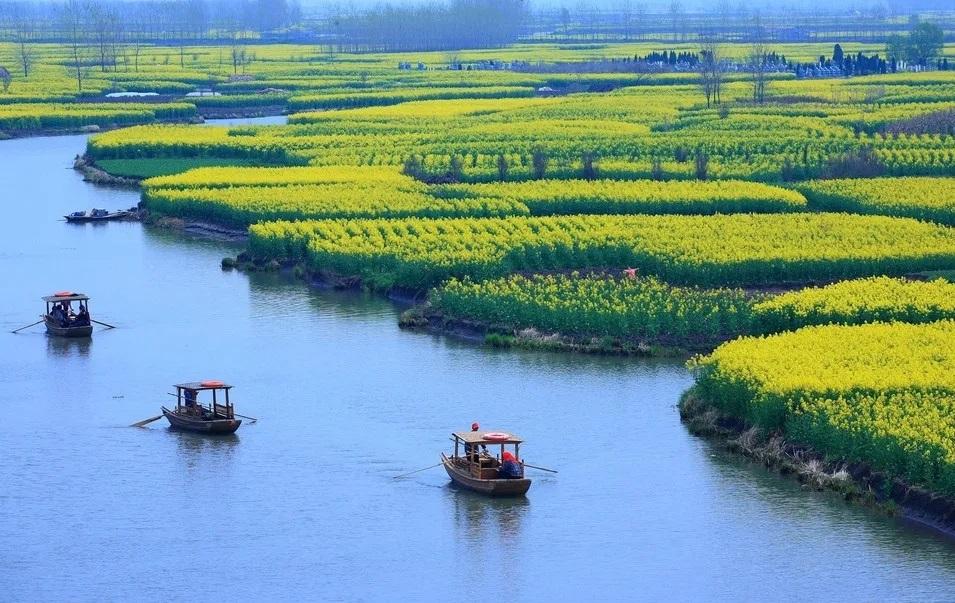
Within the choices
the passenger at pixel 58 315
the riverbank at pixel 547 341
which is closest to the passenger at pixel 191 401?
the riverbank at pixel 547 341

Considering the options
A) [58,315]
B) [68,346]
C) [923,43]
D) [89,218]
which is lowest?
[68,346]

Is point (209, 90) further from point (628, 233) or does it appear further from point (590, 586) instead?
point (590, 586)

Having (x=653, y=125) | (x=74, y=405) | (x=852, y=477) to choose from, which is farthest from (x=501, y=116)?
(x=852, y=477)

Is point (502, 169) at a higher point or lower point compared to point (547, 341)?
higher

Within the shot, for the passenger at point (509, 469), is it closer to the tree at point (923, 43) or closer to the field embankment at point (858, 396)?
the field embankment at point (858, 396)

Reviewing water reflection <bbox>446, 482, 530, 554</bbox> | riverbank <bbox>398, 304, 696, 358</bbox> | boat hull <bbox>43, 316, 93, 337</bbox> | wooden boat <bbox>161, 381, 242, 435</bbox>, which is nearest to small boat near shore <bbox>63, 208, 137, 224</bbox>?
boat hull <bbox>43, 316, 93, 337</bbox>

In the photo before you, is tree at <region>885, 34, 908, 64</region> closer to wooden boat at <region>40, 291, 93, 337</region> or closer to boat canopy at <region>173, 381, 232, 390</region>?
wooden boat at <region>40, 291, 93, 337</region>

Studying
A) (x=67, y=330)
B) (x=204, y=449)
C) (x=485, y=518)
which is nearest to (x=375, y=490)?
(x=485, y=518)

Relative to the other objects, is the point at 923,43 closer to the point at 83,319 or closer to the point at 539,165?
the point at 539,165
